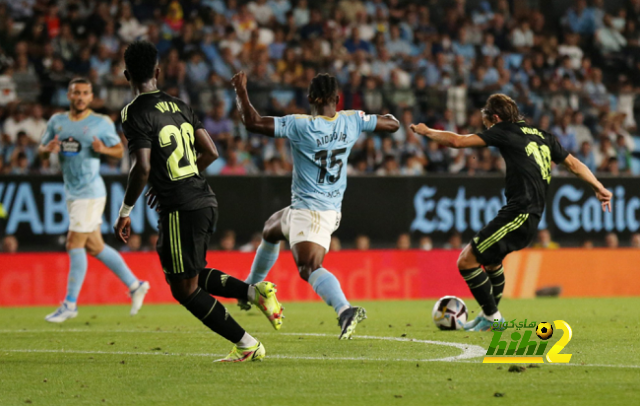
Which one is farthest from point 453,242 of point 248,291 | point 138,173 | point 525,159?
point 138,173

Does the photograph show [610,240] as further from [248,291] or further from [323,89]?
[248,291]

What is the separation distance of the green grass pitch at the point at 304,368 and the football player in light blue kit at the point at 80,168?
85cm

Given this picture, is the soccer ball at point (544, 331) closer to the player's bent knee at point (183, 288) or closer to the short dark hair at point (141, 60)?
the player's bent knee at point (183, 288)

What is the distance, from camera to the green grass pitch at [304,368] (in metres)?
4.86

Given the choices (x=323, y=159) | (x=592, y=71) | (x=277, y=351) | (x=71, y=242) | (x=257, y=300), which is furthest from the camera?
(x=592, y=71)

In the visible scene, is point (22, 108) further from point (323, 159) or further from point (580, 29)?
point (580, 29)

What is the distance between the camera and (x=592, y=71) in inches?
768

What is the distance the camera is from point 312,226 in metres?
7.37

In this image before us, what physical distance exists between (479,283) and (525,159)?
1.14 meters

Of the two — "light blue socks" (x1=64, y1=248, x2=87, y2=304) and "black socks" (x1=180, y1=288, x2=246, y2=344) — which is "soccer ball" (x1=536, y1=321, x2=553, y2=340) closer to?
"black socks" (x1=180, y1=288, x2=246, y2=344)

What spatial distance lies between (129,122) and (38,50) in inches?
431

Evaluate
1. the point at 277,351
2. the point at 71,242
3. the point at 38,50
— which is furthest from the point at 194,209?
the point at 38,50

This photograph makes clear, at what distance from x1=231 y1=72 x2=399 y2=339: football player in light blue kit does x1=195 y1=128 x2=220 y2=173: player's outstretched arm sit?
2.35 feet

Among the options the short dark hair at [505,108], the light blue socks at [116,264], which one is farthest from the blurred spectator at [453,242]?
the short dark hair at [505,108]
